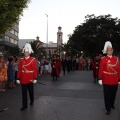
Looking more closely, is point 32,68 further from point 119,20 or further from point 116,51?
point 119,20

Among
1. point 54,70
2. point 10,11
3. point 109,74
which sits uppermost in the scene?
point 10,11

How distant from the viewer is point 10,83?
551 inches

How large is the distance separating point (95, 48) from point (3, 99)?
5410 cm

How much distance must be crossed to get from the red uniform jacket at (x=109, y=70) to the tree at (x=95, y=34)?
174 ft

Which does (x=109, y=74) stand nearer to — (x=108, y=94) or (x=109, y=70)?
(x=109, y=70)

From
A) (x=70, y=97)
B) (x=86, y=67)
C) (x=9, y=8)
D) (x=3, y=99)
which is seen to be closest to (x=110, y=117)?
(x=70, y=97)

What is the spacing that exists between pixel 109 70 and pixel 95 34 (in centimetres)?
5736

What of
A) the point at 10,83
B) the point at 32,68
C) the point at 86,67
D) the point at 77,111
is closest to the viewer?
the point at 77,111

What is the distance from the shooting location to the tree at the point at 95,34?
206 ft

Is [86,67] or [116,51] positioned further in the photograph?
[116,51]

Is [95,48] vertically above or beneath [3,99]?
above

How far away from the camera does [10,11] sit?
21.0 m

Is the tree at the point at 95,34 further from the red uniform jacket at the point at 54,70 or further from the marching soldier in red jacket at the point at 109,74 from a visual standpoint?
the marching soldier in red jacket at the point at 109,74

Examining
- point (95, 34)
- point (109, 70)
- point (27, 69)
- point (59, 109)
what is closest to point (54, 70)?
point (27, 69)
